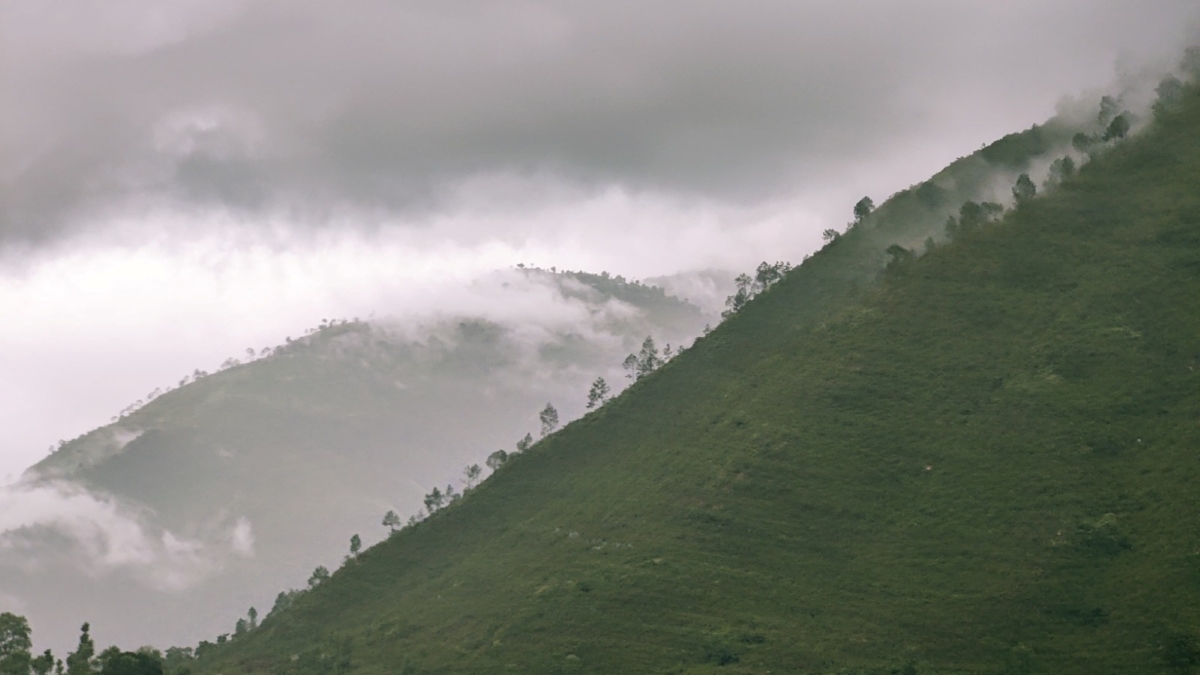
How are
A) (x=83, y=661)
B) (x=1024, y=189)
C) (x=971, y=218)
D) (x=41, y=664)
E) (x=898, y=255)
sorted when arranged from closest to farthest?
(x=41, y=664) < (x=83, y=661) < (x=898, y=255) < (x=971, y=218) < (x=1024, y=189)

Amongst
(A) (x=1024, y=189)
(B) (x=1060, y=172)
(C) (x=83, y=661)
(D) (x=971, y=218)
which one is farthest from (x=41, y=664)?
(B) (x=1060, y=172)

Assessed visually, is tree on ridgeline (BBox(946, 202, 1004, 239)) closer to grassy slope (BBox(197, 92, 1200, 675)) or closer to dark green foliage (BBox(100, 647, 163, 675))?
grassy slope (BBox(197, 92, 1200, 675))

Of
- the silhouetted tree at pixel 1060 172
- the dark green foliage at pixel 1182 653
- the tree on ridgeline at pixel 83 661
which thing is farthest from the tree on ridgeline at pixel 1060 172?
the tree on ridgeline at pixel 83 661

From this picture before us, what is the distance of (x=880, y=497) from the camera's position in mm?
143750

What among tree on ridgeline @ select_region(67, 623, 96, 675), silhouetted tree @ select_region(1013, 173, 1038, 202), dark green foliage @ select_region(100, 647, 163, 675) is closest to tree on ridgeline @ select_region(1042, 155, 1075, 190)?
silhouetted tree @ select_region(1013, 173, 1038, 202)

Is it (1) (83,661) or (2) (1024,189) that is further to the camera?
(2) (1024,189)

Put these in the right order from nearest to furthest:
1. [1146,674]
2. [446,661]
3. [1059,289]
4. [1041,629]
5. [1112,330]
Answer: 1. [1146,674]
2. [1041,629]
3. [446,661]
4. [1112,330]
5. [1059,289]

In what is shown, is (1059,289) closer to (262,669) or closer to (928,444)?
(928,444)

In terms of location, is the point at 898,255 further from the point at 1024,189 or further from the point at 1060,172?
the point at 1060,172

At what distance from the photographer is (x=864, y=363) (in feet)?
541

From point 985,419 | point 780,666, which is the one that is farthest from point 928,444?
point 780,666

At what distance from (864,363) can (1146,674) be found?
6622 cm

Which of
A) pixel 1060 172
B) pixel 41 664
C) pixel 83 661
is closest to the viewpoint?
pixel 41 664

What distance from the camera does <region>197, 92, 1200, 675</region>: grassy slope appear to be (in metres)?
122
